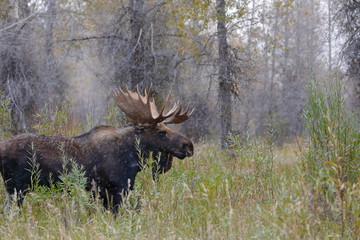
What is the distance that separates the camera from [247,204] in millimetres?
5684

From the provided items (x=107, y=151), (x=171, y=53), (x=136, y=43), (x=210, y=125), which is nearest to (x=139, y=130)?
(x=107, y=151)

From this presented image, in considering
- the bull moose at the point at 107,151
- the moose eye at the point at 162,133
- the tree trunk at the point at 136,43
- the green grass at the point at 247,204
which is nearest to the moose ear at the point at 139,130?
the bull moose at the point at 107,151

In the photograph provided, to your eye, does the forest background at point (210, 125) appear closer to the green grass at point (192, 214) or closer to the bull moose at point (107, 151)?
the green grass at point (192, 214)

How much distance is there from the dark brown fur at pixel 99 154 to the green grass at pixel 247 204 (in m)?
0.30

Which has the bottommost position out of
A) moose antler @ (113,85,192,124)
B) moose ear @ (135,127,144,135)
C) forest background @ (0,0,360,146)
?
moose ear @ (135,127,144,135)

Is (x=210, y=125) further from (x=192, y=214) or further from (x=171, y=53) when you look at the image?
(x=192, y=214)

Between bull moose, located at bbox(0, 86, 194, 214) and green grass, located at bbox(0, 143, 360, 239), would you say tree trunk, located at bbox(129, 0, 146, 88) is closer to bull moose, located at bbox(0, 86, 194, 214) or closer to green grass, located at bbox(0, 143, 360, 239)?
bull moose, located at bbox(0, 86, 194, 214)

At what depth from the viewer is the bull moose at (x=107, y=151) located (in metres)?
5.74

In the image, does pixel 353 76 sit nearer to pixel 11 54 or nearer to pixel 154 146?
pixel 154 146

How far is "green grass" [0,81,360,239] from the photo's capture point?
3838 mm

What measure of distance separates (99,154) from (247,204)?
7.02 feet

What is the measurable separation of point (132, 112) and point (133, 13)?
26.8 feet

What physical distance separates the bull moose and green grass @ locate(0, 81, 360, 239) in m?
0.30

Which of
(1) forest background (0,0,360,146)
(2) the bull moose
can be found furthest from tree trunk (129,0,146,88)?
(2) the bull moose
